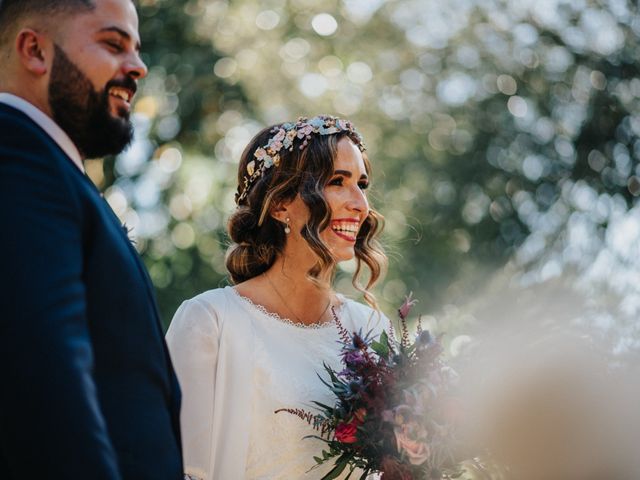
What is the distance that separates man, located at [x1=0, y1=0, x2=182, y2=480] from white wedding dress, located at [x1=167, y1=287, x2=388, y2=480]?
166 cm

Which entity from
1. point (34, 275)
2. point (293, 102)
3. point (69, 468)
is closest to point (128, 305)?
point (34, 275)

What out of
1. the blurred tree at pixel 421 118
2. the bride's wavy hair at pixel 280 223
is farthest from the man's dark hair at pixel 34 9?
the blurred tree at pixel 421 118

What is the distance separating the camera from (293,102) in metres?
13.5

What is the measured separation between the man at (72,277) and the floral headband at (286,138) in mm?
2171

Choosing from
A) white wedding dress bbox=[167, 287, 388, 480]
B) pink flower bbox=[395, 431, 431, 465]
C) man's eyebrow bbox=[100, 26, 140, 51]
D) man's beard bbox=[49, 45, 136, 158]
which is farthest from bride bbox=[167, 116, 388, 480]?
man's eyebrow bbox=[100, 26, 140, 51]

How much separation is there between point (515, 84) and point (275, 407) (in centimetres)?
793

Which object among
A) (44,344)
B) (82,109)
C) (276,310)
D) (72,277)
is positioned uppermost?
(82,109)

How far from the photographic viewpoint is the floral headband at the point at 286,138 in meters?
5.04

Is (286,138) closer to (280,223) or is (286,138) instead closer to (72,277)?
(280,223)

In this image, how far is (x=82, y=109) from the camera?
272cm

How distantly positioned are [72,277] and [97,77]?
646 mm

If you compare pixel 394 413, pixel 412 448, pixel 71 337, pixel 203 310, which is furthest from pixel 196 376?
pixel 71 337

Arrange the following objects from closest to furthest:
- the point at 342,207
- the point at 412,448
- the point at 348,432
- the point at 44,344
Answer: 1. the point at 44,344
2. the point at 412,448
3. the point at 348,432
4. the point at 342,207

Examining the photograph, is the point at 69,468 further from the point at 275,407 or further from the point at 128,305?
the point at 275,407
